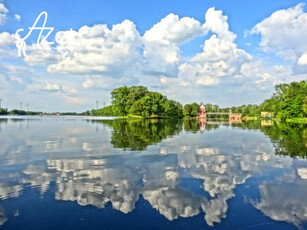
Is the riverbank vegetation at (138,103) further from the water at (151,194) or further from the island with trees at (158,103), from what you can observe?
the water at (151,194)

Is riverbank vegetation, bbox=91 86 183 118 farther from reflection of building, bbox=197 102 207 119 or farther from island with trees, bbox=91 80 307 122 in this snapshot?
reflection of building, bbox=197 102 207 119

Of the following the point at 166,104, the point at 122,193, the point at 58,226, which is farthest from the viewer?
the point at 166,104

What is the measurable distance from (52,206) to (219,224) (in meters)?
4.84

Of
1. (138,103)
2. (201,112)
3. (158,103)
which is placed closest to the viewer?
(138,103)

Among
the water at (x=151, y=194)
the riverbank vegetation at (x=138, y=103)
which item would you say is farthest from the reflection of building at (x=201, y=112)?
the water at (x=151, y=194)

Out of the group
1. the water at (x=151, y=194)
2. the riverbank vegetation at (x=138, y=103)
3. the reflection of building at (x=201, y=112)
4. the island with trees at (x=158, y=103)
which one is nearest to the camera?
the water at (x=151, y=194)

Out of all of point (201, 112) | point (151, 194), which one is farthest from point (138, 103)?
point (151, 194)

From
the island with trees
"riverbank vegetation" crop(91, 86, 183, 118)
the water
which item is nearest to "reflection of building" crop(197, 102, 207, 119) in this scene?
the island with trees

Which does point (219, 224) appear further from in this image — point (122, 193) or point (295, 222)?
point (122, 193)

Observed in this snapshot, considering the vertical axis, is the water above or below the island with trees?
below

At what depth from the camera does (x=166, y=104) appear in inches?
4897

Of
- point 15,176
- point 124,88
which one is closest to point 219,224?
point 15,176

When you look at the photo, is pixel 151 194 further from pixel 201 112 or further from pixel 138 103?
pixel 201 112

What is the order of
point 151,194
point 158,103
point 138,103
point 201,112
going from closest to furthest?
point 151,194 → point 138,103 → point 158,103 → point 201,112
